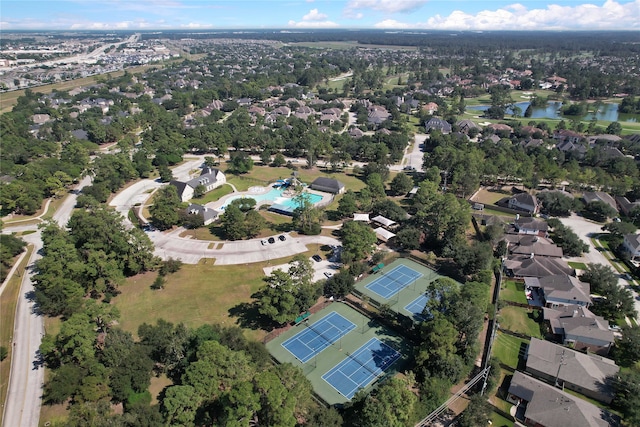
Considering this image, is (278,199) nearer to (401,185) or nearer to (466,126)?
(401,185)

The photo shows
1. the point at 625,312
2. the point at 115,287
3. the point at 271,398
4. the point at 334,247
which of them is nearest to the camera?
the point at 271,398

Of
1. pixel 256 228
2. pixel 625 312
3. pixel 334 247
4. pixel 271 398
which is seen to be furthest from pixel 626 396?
pixel 256 228

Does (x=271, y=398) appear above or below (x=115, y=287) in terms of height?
above

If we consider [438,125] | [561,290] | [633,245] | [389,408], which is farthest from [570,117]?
[389,408]

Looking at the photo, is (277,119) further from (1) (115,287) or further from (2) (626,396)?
(2) (626,396)

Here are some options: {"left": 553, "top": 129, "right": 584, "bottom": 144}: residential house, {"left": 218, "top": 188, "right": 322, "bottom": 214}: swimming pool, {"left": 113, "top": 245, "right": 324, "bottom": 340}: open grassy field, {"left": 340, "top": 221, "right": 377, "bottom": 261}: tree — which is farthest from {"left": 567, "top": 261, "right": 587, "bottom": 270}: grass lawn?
{"left": 553, "top": 129, "right": 584, "bottom": 144}: residential house
